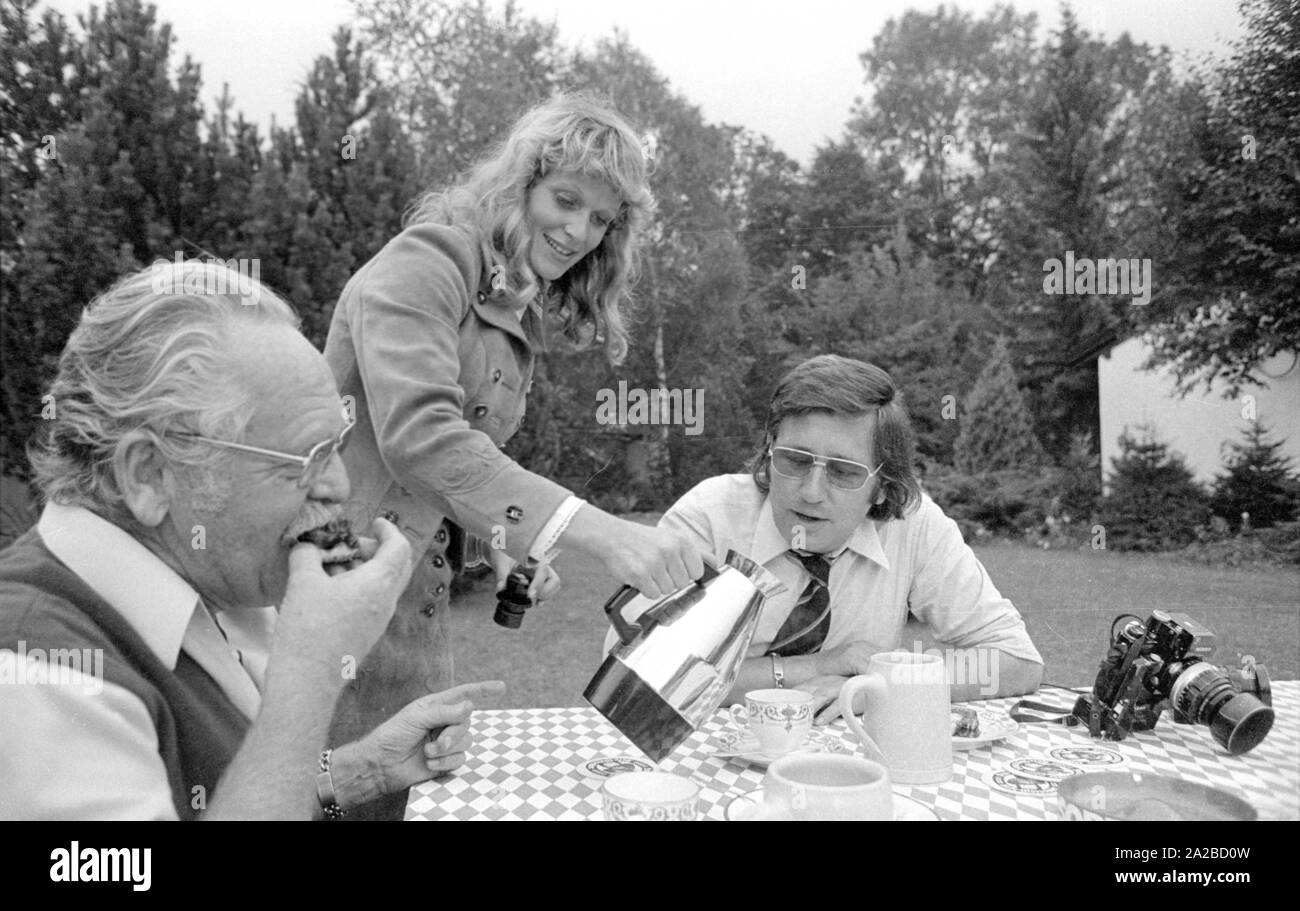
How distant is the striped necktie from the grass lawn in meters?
0.35

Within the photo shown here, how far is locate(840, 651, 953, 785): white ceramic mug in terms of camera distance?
3.63 feet

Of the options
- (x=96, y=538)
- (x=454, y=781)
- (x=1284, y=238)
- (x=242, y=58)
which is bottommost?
(x=454, y=781)

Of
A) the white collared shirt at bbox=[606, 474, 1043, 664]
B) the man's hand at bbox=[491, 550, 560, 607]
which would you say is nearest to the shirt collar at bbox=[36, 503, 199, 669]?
the man's hand at bbox=[491, 550, 560, 607]

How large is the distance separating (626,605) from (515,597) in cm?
34

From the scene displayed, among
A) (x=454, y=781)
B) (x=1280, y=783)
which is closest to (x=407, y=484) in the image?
(x=454, y=781)

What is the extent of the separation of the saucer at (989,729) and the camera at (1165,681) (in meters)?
0.11

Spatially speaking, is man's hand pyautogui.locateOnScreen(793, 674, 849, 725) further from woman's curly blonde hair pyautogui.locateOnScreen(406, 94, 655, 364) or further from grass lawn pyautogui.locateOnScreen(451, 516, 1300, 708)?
woman's curly blonde hair pyautogui.locateOnScreen(406, 94, 655, 364)

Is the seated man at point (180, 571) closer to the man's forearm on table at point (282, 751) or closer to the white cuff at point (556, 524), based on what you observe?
the man's forearm on table at point (282, 751)

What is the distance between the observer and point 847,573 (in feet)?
6.07

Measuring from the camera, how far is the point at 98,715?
71 centimetres
